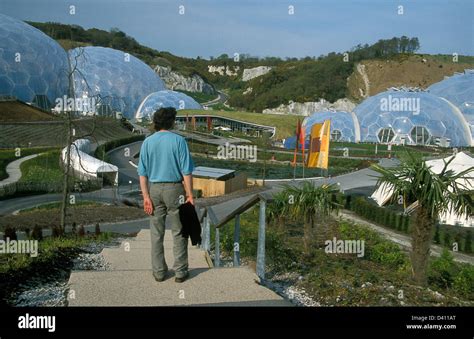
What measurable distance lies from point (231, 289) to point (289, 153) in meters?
37.3

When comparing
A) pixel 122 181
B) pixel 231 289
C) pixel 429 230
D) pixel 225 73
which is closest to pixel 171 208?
pixel 231 289

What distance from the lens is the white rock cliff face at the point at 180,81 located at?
11919 centimetres

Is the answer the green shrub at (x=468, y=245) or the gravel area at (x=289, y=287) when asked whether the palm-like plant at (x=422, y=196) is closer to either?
the gravel area at (x=289, y=287)

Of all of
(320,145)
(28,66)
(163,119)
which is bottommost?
(320,145)

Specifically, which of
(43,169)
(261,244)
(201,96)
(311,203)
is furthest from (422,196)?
(201,96)

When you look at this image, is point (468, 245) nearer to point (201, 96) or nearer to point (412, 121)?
point (412, 121)

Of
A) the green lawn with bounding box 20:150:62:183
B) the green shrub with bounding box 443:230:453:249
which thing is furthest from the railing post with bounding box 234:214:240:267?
the green lawn with bounding box 20:150:62:183

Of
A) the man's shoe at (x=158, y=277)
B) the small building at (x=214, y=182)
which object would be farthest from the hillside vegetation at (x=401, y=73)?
the man's shoe at (x=158, y=277)

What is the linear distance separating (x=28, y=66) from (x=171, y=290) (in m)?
51.1

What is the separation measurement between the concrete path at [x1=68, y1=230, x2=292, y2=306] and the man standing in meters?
0.20

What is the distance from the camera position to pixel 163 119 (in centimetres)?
472

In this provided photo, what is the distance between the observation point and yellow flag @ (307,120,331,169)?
21.7 meters

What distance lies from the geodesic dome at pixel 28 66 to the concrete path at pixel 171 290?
44.0 meters
